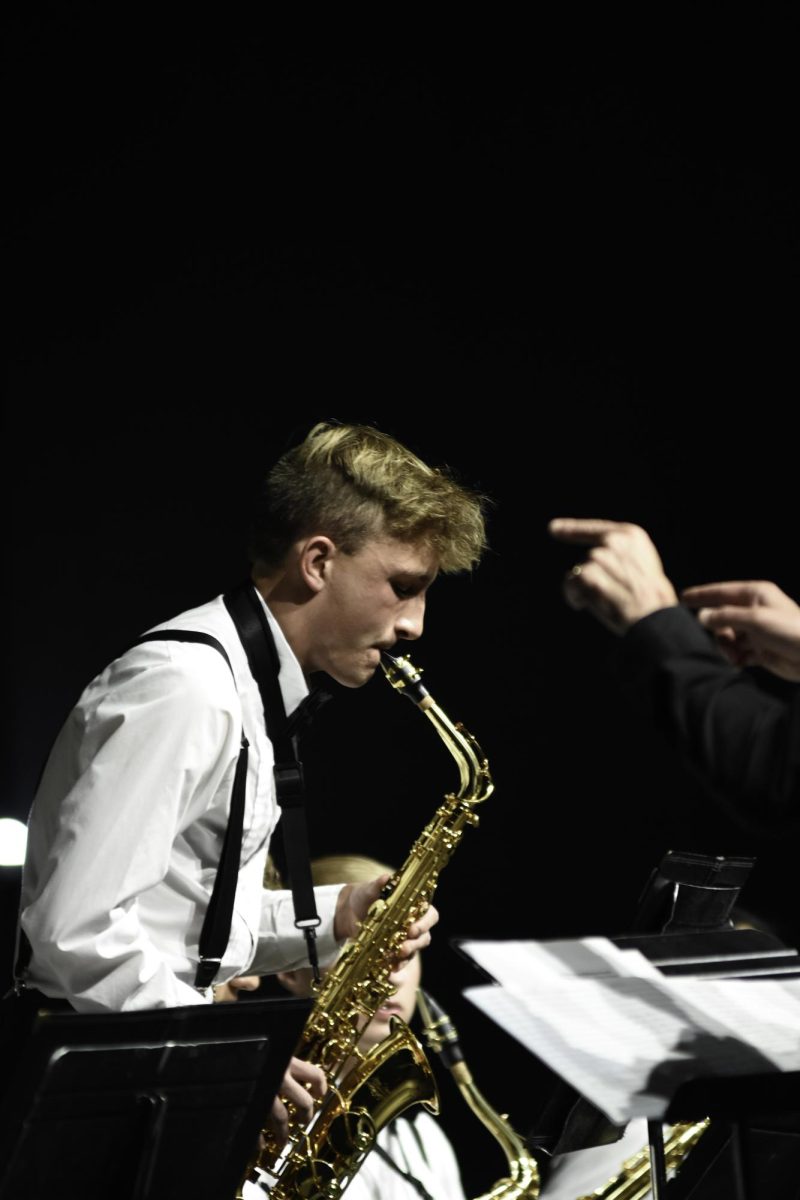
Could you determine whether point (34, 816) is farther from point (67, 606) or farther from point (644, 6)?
point (644, 6)

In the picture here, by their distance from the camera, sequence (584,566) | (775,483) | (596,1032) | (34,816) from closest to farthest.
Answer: (596,1032)
(584,566)
(34,816)
(775,483)

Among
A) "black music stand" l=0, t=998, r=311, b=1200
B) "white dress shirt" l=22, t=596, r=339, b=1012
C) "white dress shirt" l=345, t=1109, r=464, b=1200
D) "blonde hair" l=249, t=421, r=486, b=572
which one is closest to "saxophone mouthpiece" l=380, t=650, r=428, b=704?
"blonde hair" l=249, t=421, r=486, b=572

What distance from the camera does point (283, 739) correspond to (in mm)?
3025

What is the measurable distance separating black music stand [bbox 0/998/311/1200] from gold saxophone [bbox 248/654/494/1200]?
1260 millimetres

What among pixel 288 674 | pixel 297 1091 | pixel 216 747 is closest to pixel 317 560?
pixel 288 674

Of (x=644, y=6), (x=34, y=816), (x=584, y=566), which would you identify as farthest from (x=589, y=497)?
(x=584, y=566)

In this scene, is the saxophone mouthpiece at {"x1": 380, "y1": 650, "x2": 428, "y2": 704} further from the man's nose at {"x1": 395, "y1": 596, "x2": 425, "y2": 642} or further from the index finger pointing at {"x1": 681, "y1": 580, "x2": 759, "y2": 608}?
the index finger pointing at {"x1": 681, "y1": 580, "x2": 759, "y2": 608}

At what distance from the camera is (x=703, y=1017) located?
1.50 m

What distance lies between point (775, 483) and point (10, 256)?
263cm

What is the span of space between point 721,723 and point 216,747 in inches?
47.4

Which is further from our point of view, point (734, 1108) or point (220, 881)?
point (220, 881)

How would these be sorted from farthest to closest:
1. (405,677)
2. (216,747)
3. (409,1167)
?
(405,677) < (409,1167) < (216,747)

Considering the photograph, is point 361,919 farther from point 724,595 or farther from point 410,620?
point 724,595

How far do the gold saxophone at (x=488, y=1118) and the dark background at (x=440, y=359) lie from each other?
2.79ft
